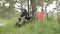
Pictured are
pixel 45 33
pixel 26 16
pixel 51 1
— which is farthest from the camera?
pixel 51 1

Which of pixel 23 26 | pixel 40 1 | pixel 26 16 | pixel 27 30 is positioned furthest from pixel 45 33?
pixel 40 1

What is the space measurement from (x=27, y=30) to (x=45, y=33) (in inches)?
44.4

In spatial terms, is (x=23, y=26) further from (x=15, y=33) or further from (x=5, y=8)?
(x=5, y=8)

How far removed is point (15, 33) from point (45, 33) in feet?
4.62

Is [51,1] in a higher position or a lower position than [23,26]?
higher

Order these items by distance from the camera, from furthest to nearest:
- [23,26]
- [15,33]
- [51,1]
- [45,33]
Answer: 1. [51,1]
2. [23,26]
3. [15,33]
4. [45,33]

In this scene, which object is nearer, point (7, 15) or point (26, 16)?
point (26, 16)

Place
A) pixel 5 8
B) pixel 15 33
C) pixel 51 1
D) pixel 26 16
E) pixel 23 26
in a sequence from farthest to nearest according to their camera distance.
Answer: pixel 5 8
pixel 51 1
pixel 26 16
pixel 23 26
pixel 15 33

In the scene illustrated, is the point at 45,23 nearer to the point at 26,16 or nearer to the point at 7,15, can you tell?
the point at 26,16

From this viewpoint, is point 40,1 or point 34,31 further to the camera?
point 40,1

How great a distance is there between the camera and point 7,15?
2148 centimetres

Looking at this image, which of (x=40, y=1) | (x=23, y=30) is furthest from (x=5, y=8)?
(x=23, y=30)

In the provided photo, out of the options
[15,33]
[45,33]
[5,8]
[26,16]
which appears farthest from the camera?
[5,8]

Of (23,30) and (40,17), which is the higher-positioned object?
(40,17)
